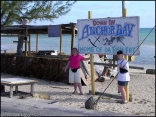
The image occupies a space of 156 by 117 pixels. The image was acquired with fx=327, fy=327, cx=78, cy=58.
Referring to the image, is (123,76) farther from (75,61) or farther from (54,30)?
(54,30)

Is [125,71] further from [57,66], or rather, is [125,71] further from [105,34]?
[57,66]

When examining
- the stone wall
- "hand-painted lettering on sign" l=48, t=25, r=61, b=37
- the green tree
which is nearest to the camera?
the green tree

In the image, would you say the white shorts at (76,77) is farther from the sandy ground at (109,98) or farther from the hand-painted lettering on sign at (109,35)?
the hand-painted lettering on sign at (109,35)

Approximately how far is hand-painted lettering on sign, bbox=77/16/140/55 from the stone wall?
3.13 meters

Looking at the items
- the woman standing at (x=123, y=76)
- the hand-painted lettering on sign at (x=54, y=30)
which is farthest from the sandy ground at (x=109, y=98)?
the hand-painted lettering on sign at (x=54, y=30)

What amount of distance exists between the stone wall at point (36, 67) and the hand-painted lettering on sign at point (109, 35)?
3.13 meters

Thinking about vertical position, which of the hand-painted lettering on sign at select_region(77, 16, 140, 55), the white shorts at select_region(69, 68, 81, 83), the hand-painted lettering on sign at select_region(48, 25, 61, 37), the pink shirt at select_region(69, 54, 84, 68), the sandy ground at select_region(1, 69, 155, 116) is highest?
the hand-painted lettering on sign at select_region(48, 25, 61, 37)

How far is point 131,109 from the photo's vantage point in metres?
8.42

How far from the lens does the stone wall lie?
1399cm

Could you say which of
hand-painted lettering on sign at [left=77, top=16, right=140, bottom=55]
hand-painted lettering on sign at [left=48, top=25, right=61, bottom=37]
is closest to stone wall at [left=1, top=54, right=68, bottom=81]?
hand-painted lettering on sign at [left=48, top=25, right=61, bottom=37]

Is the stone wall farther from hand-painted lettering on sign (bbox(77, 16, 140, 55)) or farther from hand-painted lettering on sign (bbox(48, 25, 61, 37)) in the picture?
hand-painted lettering on sign (bbox(77, 16, 140, 55))

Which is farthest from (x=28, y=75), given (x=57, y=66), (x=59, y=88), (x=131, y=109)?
(x=131, y=109)

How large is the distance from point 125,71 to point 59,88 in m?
3.86

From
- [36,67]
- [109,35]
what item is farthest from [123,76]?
[36,67]
